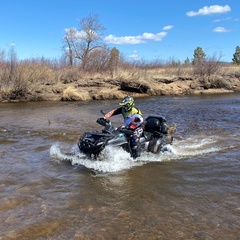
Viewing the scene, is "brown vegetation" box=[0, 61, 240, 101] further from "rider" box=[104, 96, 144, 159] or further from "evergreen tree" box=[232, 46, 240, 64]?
"evergreen tree" box=[232, 46, 240, 64]

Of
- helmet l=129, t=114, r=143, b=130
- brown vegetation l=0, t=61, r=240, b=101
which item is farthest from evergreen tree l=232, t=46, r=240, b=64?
helmet l=129, t=114, r=143, b=130

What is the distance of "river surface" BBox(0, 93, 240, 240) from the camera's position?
4.51 m

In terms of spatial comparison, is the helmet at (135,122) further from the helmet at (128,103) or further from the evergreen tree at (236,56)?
the evergreen tree at (236,56)

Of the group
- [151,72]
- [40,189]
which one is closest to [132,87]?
[151,72]

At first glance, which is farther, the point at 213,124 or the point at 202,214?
the point at 213,124

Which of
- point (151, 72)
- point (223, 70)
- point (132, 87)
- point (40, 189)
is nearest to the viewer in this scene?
point (40, 189)

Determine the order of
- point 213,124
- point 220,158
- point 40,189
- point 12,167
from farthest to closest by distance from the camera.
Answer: point 213,124 → point 220,158 → point 12,167 → point 40,189

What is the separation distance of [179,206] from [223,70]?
33.8m

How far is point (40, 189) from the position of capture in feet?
20.2

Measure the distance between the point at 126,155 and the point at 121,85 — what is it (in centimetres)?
2330

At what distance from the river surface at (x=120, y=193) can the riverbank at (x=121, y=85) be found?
17390 millimetres

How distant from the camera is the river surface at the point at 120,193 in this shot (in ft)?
14.8

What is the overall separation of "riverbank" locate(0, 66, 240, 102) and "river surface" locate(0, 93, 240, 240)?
17390mm

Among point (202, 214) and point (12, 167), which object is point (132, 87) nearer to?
point (12, 167)
